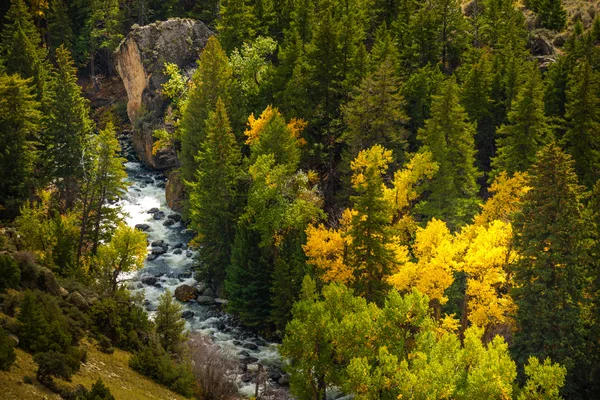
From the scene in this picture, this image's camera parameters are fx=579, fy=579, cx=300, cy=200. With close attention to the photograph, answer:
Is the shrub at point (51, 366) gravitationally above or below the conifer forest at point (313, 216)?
below

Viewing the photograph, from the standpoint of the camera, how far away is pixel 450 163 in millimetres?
46406

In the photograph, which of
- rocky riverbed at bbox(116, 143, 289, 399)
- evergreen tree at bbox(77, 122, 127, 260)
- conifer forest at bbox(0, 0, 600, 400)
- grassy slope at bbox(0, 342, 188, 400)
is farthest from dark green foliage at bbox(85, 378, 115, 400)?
evergreen tree at bbox(77, 122, 127, 260)

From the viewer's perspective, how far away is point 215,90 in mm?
57688

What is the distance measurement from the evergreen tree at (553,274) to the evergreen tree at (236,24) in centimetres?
4306

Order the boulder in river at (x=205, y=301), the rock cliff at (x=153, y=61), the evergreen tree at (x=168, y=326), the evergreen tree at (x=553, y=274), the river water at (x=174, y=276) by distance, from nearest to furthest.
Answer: the evergreen tree at (x=553, y=274)
the evergreen tree at (x=168, y=326)
the river water at (x=174, y=276)
the boulder in river at (x=205, y=301)
the rock cliff at (x=153, y=61)

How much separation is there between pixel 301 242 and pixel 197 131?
20.6 m

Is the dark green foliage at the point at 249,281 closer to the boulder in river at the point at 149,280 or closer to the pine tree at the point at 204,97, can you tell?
the boulder in river at the point at 149,280

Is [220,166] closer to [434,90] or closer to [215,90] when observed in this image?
[215,90]

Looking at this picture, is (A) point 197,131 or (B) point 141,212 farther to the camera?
(B) point 141,212

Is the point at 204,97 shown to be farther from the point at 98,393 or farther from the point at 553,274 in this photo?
the point at 98,393

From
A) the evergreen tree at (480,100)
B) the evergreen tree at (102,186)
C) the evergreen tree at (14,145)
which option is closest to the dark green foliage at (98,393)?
the evergreen tree at (102,186)

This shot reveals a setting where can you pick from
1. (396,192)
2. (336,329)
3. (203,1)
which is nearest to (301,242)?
(396,192)

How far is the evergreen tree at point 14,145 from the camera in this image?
157 ft

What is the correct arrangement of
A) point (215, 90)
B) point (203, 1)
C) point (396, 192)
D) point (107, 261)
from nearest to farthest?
point (107, 261), point (396, 192), point (215, 90), point (203, 1)
